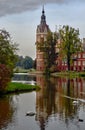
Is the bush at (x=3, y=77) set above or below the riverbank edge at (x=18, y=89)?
above

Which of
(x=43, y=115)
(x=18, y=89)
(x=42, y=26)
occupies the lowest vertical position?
(x=43, y=115)

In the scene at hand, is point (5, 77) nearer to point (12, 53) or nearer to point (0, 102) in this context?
point (0, 102)

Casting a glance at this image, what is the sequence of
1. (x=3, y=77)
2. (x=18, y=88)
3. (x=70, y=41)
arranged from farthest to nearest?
(x=70, y=41), (x=18, y=88), (x=3, y=77)

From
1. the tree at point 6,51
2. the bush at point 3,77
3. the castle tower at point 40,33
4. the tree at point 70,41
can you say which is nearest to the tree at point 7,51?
the tree at point 6,51

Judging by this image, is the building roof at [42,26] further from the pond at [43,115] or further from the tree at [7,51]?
the pond at [43,115]

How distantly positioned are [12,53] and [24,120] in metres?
32.5

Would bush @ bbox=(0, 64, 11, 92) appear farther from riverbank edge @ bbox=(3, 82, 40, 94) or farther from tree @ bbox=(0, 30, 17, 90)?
tree @ bbox=(0, 30, 17, 90)

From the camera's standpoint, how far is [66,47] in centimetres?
11081

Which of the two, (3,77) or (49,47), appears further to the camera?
(49,47)

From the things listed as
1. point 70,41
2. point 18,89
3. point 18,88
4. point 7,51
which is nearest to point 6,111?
point 18,89

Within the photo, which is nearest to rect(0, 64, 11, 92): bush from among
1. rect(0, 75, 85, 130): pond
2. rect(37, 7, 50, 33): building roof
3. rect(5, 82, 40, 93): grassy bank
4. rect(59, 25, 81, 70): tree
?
rect(5, 82, 40, 93): grassy bank

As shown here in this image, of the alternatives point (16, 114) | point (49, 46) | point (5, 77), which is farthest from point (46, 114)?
point (49, 46)

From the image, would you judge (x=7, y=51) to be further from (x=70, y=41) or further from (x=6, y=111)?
(x=70, y=41)

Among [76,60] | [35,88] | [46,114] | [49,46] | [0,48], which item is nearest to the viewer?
[46,114]
